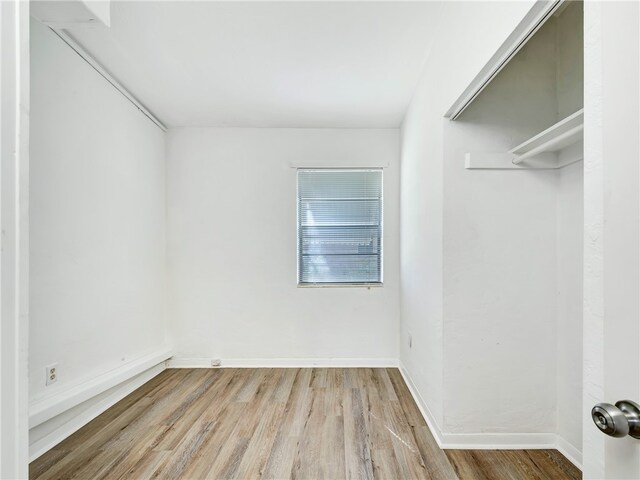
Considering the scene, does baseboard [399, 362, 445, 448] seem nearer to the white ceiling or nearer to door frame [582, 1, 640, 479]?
door frame [582, 1, 640, 479]

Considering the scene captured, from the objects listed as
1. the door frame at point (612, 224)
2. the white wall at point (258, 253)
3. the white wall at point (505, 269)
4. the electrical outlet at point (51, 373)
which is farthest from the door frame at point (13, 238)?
the white wall at point (258, 253)

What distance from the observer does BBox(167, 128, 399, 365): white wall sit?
3514 mm

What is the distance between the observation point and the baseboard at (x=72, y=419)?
192cm

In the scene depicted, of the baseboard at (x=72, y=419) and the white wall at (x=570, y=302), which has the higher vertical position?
the white wall at (x=570, y=302)

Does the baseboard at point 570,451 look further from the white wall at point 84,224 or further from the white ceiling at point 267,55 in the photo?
the white wall at point 84,224

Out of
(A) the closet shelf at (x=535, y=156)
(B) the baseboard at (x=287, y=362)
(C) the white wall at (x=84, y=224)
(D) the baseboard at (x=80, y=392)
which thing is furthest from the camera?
(B) the baseboard at (x=287, y=362)

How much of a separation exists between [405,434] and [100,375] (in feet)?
7.40

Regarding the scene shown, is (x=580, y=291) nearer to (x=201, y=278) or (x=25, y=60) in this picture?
(x=25, y=60)

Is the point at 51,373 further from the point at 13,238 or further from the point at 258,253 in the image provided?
the point at 258,253

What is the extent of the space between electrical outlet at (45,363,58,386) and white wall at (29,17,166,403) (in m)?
0.03

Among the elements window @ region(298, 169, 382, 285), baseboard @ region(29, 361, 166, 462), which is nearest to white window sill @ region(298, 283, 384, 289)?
window @ region(298, 169, 382, 285)

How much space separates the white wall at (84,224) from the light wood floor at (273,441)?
1.41ft

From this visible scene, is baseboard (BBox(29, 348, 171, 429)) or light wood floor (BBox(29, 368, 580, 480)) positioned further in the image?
baseboard (BBox(29, 348, 171, 429))

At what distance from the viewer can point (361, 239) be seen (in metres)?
3.59
